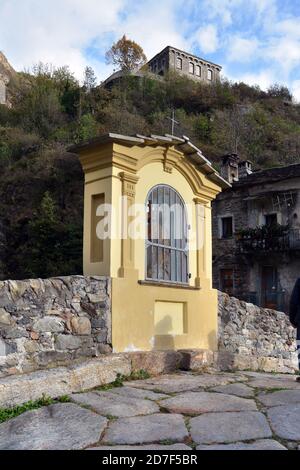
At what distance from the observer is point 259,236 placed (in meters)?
23.7

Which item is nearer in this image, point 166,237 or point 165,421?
point 165,421

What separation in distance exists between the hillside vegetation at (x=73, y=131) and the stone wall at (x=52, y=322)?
56.8 feet

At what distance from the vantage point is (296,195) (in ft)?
76.9

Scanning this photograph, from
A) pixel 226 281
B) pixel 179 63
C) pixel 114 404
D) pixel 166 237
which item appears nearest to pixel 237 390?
pixel 114 404

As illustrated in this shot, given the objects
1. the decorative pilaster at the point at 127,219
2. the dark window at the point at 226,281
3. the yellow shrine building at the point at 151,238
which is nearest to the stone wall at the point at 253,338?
the yellow shrine building at the point at 151,238

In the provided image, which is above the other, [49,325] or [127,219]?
[127,219]

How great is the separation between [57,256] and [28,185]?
30.5ft

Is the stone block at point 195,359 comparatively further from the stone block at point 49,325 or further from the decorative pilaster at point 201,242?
the stone block at point 49,325

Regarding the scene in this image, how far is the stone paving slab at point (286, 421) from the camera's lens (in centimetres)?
385

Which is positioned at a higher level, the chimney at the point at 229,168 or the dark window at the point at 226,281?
the chimney at the point at 229,168

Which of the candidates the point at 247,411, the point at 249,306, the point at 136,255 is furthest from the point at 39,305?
the point at 249,306

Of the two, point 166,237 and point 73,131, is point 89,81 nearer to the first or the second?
point 73,131

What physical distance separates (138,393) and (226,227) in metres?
21.0
